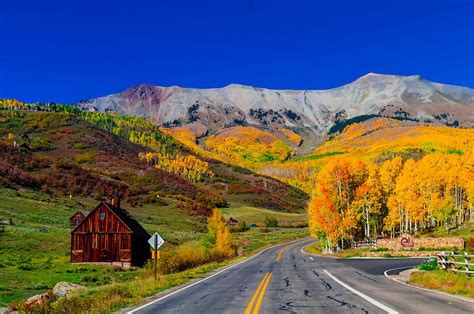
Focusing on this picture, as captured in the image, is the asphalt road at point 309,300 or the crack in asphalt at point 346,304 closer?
the crack in asphalt at point 346,304

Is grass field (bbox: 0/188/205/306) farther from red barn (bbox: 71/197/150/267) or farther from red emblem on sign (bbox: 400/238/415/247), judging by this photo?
red emblem on sign (bbox: 400/238/415/247)

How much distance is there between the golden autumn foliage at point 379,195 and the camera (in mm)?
61156

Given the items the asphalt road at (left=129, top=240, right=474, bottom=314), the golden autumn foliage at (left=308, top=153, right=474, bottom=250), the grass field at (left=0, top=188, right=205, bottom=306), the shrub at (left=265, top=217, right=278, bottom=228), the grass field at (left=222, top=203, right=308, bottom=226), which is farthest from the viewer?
the grass field at (left=222, top=203, right=308, bottom=226)

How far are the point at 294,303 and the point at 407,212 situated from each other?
2385 inches

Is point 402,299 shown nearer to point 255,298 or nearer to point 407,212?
point 255,298

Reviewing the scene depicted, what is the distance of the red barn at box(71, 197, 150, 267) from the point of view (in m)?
60.7

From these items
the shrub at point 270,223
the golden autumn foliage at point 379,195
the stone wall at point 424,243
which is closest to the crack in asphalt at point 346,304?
the stone wall at point 424,243

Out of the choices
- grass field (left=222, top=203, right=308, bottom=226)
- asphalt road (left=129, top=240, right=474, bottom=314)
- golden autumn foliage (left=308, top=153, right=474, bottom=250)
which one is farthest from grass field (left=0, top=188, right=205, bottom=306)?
grass field (left=222, top=203, right=308, bottom=226)

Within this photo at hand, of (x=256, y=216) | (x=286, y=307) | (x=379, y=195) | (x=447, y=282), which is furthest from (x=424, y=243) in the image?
(x=256, y=216)

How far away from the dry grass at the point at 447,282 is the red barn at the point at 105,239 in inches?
1793

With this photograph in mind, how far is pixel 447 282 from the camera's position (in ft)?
66.8

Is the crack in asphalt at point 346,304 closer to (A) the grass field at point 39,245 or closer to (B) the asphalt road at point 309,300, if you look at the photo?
(B) the asphalt road at point 309,300

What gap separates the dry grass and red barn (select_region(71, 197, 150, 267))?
4555cm

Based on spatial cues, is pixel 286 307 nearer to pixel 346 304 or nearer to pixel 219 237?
pixel 346 304
